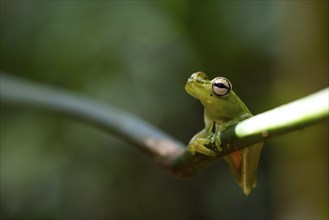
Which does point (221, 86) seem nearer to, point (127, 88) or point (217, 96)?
point (217, 96)

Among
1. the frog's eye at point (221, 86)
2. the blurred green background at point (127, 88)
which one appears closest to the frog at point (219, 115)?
the frog's eye at point (221, 86)

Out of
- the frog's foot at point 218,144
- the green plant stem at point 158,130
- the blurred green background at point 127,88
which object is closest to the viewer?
the green plant stem at point 158,130

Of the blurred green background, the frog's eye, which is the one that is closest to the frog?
the frog's eye

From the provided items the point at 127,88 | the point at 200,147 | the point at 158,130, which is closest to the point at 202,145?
the point at 200,147

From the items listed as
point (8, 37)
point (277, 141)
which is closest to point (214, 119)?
point (277, 141)

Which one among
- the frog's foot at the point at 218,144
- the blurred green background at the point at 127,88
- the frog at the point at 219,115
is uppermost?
the blurred green background at the point at 127,88

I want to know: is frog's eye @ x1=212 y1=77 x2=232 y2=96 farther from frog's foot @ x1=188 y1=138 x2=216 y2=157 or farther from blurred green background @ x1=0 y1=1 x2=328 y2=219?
blurred green background @ x1=0 y1=1 x2=328 y2=219

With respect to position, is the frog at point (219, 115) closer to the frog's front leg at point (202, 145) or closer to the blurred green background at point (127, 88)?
the frog's front leg at point (202, 145)
